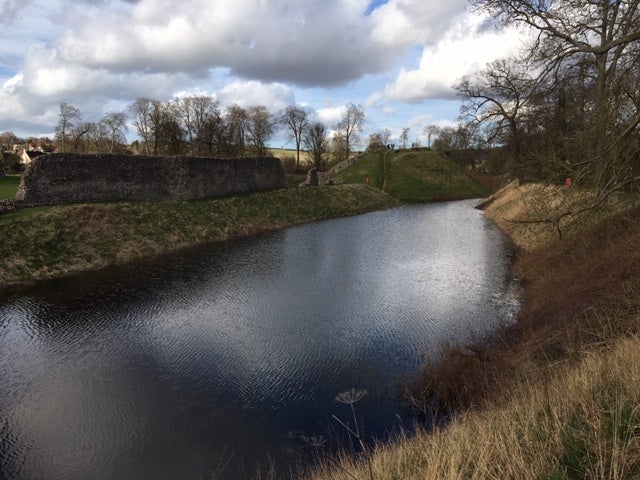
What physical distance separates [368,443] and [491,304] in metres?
7.16

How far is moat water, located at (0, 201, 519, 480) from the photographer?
6379 millimetres

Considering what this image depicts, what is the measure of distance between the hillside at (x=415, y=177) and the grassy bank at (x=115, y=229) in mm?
20545

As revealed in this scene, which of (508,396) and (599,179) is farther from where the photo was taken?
(599,179)

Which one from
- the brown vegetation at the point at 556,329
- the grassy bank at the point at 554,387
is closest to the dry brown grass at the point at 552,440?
the grassy bank at the point at 554,387

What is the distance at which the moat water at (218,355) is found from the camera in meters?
6.38

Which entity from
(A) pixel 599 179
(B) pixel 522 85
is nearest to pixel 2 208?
(B) pixel 522 85

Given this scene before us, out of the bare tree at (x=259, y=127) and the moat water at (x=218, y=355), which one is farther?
the bare tree at (x=259, y=127)

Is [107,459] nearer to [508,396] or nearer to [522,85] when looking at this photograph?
[508,396]

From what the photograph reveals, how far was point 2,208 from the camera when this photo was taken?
57.5 feet

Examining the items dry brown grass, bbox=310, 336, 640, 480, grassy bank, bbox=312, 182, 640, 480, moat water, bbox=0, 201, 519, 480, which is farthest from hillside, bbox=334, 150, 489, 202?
dry brown grass, bbox=310, 336, 640, 480

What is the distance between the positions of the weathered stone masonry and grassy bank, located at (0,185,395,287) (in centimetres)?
117

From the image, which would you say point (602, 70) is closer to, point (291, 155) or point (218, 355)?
point (218, 355)

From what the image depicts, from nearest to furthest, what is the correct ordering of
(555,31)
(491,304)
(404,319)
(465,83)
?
(555,31) < (404,319) < (491,304) < (465,83)

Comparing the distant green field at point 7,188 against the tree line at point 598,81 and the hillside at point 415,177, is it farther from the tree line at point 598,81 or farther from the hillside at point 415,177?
the hillside at point 415,177
